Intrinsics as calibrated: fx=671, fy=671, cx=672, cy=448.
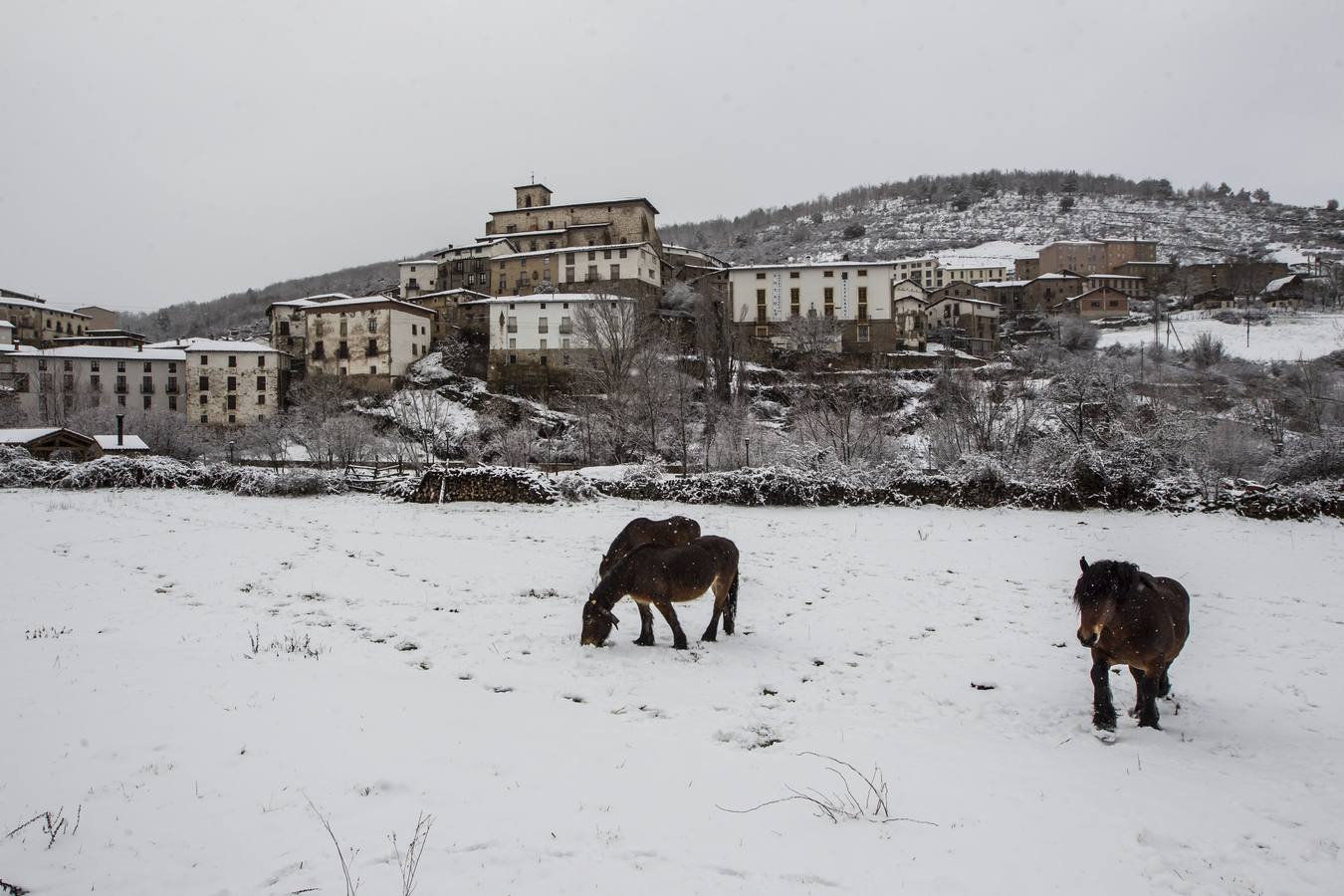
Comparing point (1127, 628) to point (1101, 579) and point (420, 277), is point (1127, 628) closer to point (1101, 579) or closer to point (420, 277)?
point (1101, 579)

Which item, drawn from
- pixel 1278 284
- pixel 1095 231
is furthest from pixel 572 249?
pixel 1095 231

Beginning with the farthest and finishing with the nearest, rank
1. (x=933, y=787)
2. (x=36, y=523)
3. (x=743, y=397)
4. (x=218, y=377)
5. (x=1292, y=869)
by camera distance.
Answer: (x=218, y=377) < (x=743, y=397) < (x=36, y=523) < (x=933, y=787) < (x=1292, y=869)

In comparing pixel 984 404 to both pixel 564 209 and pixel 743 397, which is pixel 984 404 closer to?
pixel 743 397

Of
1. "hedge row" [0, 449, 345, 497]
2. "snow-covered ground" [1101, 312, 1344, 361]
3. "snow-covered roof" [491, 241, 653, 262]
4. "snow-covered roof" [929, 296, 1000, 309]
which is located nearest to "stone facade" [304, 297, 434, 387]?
"snow-covered roof" [491, 241, 653, 262]

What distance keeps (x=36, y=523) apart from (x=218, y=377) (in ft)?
208

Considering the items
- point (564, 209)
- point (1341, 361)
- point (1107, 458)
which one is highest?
point (564, 209)

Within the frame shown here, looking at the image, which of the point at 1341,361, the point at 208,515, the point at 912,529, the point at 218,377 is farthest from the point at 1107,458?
the point at 218,377

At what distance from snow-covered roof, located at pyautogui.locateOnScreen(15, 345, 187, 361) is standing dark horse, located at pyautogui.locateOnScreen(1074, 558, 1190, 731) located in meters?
89.5

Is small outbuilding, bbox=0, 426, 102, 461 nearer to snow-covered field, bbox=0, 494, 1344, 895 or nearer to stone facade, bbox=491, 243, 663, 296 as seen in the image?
snow-covered field, bbox=0, 494, 1344, 895

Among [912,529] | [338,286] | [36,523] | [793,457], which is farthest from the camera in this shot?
[338,286]

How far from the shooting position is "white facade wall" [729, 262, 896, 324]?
77.9 meters

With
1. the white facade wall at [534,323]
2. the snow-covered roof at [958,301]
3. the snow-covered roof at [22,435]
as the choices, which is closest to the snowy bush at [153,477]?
the snow-covered roof at [22,435]

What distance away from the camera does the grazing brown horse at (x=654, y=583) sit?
853cm

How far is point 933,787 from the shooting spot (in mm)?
5219
